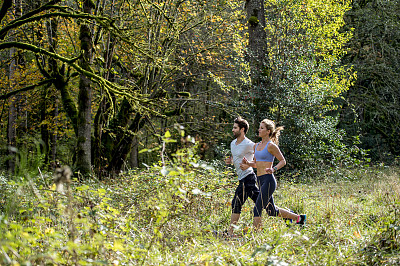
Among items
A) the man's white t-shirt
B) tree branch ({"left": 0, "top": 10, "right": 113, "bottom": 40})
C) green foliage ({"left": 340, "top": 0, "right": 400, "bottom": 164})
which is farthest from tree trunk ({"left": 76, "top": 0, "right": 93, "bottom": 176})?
green foliage ({"left": 340, "top": 0, "right": 400, "bottom": 164})

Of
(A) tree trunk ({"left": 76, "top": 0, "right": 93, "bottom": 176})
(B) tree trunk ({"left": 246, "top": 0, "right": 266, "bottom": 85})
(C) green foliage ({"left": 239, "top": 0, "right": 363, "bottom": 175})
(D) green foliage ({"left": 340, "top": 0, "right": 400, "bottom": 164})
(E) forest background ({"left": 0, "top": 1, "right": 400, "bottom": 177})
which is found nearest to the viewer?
(A) tree trunk ({"left": 76, "top": 0, "right": 93, "bottom": 176})

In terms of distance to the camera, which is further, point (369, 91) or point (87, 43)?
point (369, 91)

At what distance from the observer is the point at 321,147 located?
1384cm

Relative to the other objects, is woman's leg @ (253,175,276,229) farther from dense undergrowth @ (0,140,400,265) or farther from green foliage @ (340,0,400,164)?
green foliage @ (340,0,400,164)

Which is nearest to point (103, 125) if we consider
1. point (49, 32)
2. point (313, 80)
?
point (49, 32)

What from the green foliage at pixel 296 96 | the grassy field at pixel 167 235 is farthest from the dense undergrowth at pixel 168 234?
the green foliage at pixel 296 96

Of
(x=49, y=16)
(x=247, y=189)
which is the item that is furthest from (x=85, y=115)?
(x=247, y=189)

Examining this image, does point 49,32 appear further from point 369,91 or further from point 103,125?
point 369,91

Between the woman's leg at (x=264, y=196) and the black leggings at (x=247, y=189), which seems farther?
the black leggings at (x=247, y=189)

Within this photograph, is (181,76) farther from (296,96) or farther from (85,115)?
(85,115)

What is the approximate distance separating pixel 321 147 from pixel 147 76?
703 cm

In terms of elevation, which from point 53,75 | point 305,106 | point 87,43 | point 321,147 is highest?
point 87,43

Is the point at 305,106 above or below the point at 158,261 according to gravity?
above

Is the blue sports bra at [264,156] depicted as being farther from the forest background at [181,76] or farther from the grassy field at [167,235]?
the forest background at [181,76]
